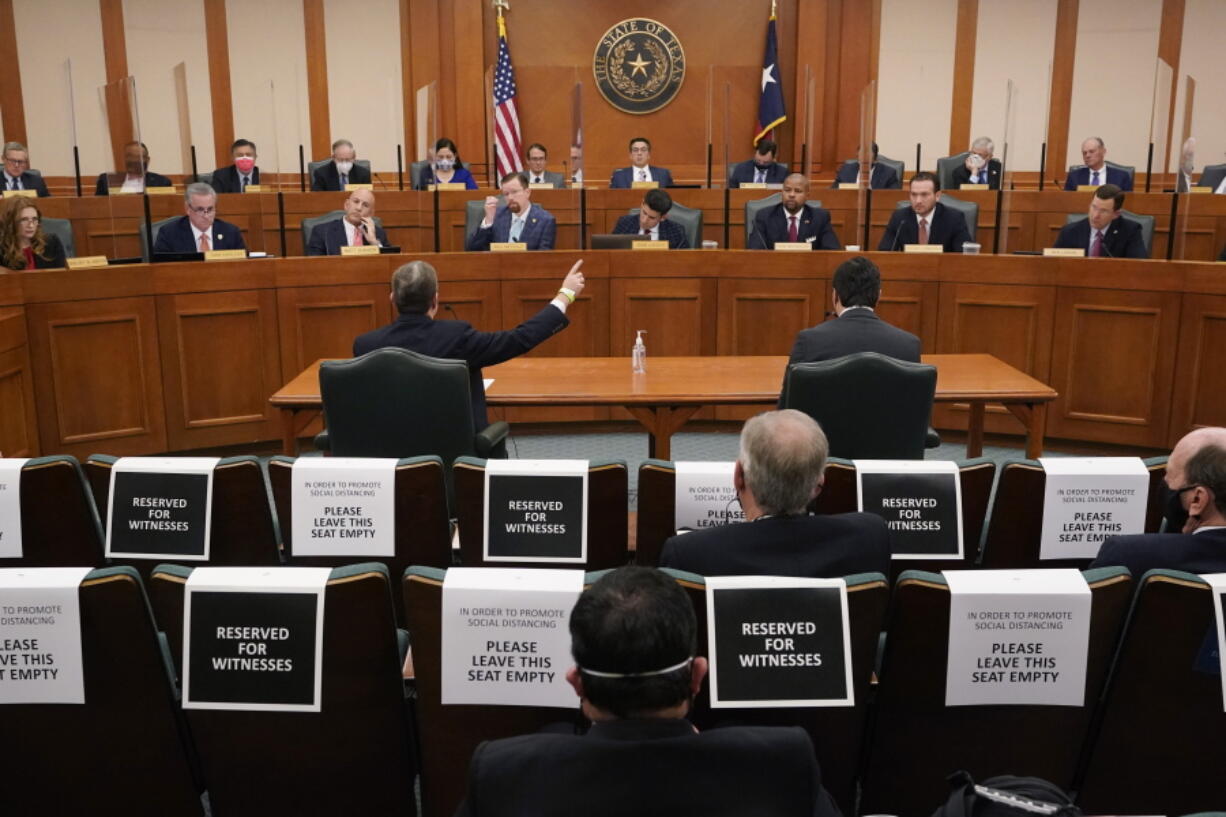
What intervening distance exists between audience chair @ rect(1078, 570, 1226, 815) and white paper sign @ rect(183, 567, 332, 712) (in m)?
1.36

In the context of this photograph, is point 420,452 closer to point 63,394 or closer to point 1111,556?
point 1111,556

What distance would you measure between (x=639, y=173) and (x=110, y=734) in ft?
26.6

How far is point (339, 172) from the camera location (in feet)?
30.7

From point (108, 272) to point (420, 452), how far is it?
8.60 ft

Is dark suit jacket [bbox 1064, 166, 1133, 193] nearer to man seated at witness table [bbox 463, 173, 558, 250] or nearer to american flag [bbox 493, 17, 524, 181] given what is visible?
man seated at witness table [bbox 463, 173, 558, 250]

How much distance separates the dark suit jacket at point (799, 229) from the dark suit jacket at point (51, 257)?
12.8ft

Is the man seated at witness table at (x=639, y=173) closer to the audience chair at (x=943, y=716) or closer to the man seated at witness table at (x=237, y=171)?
the man seated at witness table at (x=237, y=171)

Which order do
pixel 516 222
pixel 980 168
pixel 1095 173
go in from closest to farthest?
pixel 516 222, pixel 1095 173, pixel 980 168

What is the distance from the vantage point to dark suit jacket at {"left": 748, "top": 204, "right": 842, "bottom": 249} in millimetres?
6980

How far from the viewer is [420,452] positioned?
3635 mm

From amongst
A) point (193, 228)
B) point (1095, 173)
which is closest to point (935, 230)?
point (1095, 173)

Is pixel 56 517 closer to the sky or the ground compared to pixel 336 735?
closer to the sky

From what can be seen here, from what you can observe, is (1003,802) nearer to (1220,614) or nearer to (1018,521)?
(1220,614)

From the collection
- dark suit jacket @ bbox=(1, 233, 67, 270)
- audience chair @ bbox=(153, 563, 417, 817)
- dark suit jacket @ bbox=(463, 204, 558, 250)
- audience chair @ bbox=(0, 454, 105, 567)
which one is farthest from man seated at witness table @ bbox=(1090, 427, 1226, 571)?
dark suit jacket @ bbox=(1, 233, 67, 270)
